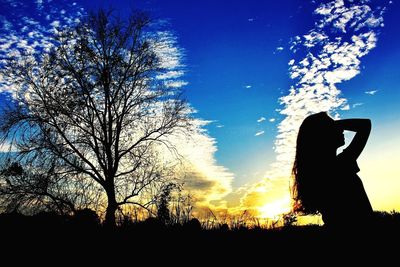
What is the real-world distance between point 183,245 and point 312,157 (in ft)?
6.34

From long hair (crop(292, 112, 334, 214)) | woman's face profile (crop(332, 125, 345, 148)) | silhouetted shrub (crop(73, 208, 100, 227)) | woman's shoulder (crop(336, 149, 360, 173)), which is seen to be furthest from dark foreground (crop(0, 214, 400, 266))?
woman's face profile (crop(332, 125, 345, 148))

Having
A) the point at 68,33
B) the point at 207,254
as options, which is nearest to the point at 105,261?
the point at 207,254

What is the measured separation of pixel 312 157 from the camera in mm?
3770

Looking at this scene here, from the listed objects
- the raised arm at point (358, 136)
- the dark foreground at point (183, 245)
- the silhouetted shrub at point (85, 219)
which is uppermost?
the raised arm at point (358, 136)

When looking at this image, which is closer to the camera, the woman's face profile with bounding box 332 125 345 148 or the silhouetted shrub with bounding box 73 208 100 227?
the woman's face profile with bounding box 332 125 345 148

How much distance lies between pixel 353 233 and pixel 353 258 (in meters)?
0.26

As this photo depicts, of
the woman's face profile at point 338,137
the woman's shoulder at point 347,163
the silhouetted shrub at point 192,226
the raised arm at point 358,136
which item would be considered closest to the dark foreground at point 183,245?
the silhouetted shrub at point 192,226

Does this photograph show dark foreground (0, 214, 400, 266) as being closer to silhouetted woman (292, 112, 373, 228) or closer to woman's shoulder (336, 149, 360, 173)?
silhouetted woman (292, 112, 373, 228)

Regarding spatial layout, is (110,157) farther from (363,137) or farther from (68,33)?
(363,137)

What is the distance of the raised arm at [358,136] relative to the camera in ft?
11.3

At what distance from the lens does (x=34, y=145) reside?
787 inches

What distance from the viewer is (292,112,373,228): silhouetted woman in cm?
333

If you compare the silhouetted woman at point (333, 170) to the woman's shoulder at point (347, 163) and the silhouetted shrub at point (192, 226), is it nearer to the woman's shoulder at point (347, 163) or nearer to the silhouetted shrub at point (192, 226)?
the woman's shoulder at point (347, 163)

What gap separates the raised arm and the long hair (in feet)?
0.68
